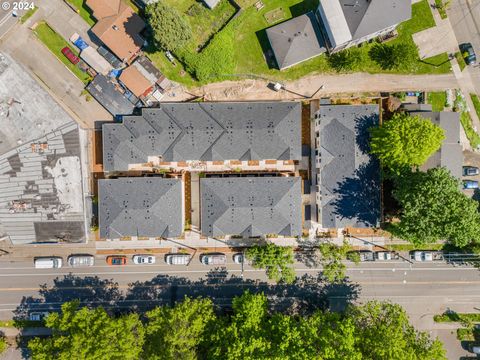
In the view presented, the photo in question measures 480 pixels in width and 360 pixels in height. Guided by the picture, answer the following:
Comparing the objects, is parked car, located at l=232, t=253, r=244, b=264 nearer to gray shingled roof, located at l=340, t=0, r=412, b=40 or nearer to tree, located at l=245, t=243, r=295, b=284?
tree, located at l=245, t=243, r=295, b=284

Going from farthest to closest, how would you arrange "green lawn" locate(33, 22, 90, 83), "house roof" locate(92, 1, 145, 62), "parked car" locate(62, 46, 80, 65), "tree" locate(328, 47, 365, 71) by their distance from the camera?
"green lawn" locate(33, 22, 90, 83) → "parked car" locate(62, 46, 80, 65) → "tree" locate(328, 47, 365, 71) → "house roof" locate(92, 1, 145, 62)

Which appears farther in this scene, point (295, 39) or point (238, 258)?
point (238, 258)

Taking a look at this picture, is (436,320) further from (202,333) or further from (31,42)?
(31,42)

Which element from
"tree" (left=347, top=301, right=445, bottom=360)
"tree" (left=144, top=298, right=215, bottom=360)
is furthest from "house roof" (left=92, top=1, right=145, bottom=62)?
"tree" (left=347, top=301, right=445, bottom=360)

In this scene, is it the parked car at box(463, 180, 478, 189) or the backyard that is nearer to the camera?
the backyard

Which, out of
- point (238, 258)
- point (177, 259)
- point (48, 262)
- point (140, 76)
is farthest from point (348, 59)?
point (48, 262)

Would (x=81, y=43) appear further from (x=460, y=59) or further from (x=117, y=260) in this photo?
(x=460, y=59)
